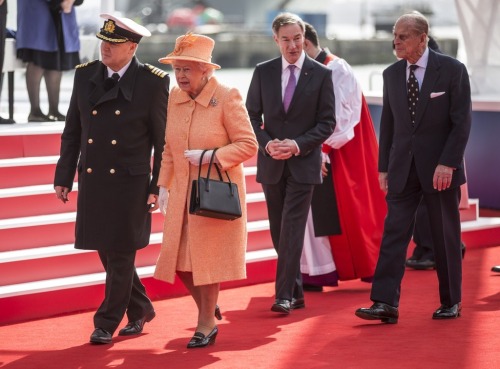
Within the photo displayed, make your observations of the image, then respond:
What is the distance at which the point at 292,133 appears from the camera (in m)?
7.39

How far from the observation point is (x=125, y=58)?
6.61 meters

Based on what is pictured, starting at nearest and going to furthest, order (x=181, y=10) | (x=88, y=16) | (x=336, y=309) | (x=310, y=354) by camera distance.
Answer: (x=310, y=354)
(x=336, y=309)
(x=88, y=16)
(x=181, y=10)

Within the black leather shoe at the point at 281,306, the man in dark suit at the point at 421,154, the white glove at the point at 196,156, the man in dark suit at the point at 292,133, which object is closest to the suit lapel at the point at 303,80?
the man in dark suit at the point at 292,133

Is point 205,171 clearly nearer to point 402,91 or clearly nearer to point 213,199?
point 213,199

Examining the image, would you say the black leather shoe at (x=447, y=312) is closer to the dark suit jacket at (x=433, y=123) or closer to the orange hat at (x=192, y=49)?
the dark suit jacket at (x=433, y=123)

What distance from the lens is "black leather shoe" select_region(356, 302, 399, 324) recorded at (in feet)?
22.8

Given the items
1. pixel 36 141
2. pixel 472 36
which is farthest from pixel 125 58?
pixel 472 36

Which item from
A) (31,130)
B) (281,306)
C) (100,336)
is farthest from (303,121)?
(31,130)

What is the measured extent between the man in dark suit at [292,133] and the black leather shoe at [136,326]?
0.73m

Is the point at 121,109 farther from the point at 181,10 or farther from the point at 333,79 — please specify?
the point at 181,10

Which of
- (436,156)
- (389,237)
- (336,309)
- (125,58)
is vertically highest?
(125,58)

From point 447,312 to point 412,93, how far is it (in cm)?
118

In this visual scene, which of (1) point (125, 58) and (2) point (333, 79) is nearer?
(1) point (125, 58)

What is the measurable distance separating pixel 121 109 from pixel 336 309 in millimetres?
1871
